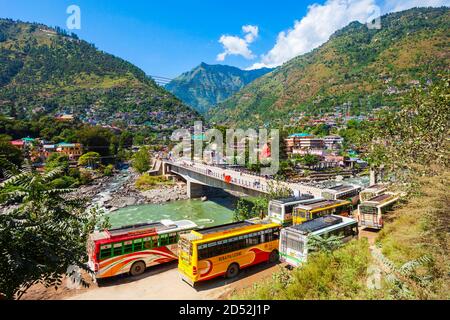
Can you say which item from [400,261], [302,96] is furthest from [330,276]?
[302,96]

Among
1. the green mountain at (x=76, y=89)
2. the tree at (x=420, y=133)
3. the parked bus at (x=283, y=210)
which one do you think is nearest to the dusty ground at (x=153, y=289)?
the parked bus at (x=283, y=210)

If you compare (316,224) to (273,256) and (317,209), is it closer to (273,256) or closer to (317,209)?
(273,256)

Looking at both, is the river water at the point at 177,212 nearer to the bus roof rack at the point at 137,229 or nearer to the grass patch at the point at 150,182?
the grass patch at the point at 150,182

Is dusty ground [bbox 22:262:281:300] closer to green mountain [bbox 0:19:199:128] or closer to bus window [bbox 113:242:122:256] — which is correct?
bus window [bbox 113:242:122:256]
